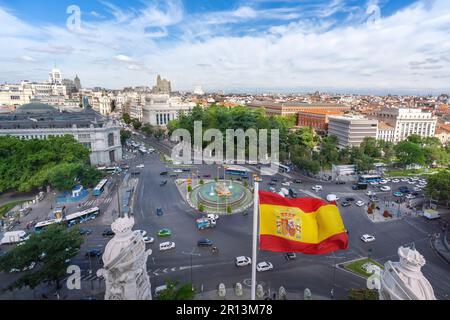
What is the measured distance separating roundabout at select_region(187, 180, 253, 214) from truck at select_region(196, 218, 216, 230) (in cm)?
324

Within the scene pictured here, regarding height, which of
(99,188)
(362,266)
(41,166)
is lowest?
(362,266)

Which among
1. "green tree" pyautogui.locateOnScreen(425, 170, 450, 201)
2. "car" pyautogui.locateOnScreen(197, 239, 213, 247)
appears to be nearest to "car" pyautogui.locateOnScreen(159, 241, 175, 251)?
"car" pyautogui.locateOnScreen(197, 239, 213, 247)

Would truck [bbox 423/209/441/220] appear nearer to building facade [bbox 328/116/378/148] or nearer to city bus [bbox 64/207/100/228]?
building facade [bbox 328/116/378/148]

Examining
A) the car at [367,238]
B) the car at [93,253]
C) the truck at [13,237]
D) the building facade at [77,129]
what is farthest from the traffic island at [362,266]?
the building facade at [77,129]

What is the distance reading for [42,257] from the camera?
1820 centimetres

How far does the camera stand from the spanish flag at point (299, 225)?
31.1 feet

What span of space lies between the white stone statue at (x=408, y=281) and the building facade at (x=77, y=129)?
50511mm

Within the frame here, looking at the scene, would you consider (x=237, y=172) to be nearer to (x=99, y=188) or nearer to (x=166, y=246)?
(x=99, y=188)

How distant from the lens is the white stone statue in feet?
28.7

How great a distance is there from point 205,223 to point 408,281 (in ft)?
66.8

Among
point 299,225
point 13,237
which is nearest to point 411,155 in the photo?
point 299,225

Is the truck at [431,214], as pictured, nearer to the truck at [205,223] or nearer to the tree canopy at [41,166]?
the truck at [205,223]
